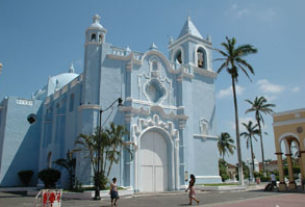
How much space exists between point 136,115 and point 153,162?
4397 millimetres

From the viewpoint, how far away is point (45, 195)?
11945 millimetres

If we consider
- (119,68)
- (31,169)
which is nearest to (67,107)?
(119,68)

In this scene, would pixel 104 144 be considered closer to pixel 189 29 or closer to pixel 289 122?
pixel 289 122

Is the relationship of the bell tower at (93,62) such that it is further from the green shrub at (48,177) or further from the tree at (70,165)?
the green shrub at (48,177)

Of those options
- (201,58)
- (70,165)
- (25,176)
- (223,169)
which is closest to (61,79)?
(25,176)

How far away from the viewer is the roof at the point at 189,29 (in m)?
31.0

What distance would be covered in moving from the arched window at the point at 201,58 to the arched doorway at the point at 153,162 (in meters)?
9.76

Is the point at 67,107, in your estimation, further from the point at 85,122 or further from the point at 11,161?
the point at 11,161

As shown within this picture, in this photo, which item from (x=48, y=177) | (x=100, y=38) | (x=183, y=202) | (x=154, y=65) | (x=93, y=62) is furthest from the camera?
(x=154, y=65)

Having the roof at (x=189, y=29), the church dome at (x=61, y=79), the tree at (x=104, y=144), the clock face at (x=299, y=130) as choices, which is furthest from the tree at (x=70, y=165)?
the clock face at (x=299, y=130)

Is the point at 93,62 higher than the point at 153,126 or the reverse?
higher

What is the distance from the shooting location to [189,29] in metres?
31.0

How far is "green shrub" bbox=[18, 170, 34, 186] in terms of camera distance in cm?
2944

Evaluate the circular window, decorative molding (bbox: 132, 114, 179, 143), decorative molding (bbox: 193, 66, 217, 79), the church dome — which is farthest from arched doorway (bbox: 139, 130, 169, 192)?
the church dome
